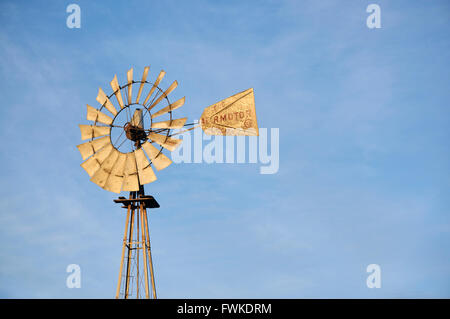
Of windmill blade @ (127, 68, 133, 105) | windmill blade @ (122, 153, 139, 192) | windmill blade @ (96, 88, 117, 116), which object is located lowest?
windmill blade @ (122, 153, 139, 192)

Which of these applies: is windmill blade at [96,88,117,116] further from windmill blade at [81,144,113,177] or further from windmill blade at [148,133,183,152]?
windmill blade at [148,133,183,152]

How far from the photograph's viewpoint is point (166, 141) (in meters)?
19.8

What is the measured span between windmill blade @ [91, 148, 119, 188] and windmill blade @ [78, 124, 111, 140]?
0.85 m

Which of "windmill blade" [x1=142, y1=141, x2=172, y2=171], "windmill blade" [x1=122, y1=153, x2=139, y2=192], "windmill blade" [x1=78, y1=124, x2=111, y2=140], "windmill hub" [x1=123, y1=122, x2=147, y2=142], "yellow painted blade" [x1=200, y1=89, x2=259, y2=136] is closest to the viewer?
"yellow painted blade" [x1=200, y1=89, x2=259, y2=136]

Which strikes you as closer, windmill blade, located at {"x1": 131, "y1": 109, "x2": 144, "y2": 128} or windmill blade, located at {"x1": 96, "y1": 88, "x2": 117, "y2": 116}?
windmill blade, located at {"x1": 131, "y1": 109, "x2": 144, "y2": 128}

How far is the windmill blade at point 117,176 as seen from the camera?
19.8 meters

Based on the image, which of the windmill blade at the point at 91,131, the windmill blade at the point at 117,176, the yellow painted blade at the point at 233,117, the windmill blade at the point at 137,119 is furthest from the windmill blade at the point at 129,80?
the yellow painted blade at the point at 233,117

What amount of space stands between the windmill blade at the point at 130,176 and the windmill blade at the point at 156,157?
0.63 meters

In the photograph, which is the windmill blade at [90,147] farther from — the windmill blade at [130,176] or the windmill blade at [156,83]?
the windmill blade at [156,83]

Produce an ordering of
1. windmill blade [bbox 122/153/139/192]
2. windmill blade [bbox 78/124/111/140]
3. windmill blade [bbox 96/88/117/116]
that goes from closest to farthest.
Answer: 1. windmill blade [bbox 122/153/139/192]
2. windmill blade [bbox 78/124/111/140]
3. windmill blade [bbox 96/88/117/116]

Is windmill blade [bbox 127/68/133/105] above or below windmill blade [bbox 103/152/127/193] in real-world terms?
above

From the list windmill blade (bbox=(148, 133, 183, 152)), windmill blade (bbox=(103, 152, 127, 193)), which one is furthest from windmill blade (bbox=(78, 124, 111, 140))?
windmill blade (bbox=(148, 133, 183, 152))

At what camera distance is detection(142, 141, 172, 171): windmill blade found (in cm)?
1960
